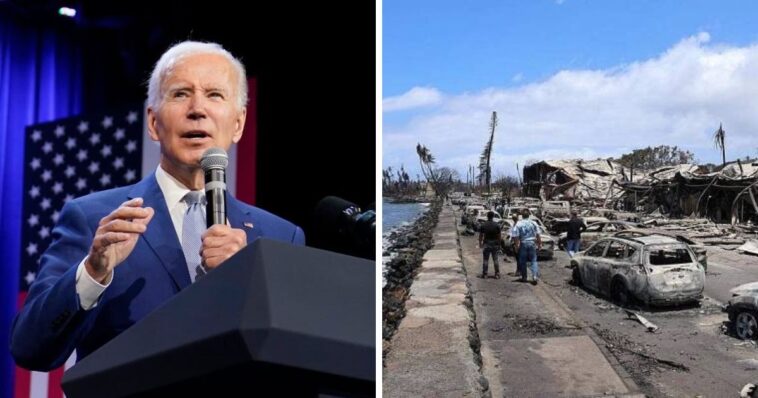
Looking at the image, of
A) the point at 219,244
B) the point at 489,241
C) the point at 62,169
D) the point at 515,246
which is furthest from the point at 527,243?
the point at 62,169

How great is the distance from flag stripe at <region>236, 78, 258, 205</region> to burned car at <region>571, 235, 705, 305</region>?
137cm

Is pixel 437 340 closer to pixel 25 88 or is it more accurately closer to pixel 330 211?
pixel 330 211

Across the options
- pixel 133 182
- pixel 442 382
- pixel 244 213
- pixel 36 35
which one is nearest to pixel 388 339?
pixel 442 382

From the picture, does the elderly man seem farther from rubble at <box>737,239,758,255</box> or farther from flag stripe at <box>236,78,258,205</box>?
rubble at <box>737,239,758,255</box>

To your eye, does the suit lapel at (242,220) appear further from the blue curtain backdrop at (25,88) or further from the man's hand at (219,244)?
the blue curtain backdrop at (25,88)

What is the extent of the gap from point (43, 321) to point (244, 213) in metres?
0.83

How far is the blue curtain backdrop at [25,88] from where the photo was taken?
3014mm

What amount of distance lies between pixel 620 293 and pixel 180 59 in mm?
1989

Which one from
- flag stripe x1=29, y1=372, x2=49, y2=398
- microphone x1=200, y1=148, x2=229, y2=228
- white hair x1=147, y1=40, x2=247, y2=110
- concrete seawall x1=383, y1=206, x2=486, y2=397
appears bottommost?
flag stripe x1=29, y1=372, x2=49, y2=398

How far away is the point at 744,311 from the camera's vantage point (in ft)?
8.71

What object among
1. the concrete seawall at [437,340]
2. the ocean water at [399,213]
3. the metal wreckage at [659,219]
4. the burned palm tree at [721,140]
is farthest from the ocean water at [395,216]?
the burned palm tree at [721,140]

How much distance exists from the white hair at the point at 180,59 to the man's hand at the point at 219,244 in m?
0.52

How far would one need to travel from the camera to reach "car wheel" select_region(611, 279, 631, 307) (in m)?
2.85

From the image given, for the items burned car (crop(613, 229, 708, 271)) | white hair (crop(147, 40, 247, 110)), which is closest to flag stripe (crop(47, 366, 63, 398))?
white hair (crop(147, 40, 247, 110))
